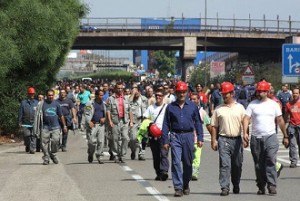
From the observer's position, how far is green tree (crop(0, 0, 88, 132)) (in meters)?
27.8

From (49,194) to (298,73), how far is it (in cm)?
1756

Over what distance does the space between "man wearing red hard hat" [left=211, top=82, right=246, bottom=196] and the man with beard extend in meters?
0.19

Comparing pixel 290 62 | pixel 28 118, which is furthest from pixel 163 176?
pixel 290 62

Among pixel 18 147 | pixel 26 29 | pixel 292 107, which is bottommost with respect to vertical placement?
pixel 18 147

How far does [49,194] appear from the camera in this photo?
14.2 metres

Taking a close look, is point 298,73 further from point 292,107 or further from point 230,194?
point 230,194

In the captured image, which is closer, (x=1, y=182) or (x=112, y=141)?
(x=1, y=182)

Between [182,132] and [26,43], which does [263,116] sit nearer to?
[182,132]

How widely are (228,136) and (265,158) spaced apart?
74 cm

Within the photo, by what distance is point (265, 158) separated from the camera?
1395cm

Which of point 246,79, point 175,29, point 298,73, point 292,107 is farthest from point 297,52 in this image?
point 175,29

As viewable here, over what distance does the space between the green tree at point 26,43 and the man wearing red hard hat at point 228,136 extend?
13.8 metres

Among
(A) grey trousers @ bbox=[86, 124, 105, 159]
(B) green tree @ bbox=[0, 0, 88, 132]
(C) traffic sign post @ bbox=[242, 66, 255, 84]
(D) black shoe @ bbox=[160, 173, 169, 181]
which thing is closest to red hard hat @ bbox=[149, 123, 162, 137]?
(D) black shoe @ bbox=[160, 173, 169, 181]

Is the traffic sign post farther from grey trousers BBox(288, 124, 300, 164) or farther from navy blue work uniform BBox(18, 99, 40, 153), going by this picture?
grey trousers BBox(288, 124, 300, 164)
